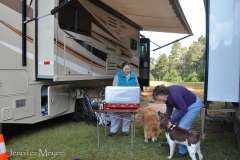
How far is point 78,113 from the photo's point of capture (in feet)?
17.1

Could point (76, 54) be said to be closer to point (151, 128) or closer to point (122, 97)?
point (122, 97)

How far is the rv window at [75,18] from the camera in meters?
4.24

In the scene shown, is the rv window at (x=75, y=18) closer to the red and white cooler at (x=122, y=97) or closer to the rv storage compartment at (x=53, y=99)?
the rv storage compartment at (x=53, y=99)

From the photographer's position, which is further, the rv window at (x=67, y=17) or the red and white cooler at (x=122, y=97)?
the rv window at (x=67, y=17)

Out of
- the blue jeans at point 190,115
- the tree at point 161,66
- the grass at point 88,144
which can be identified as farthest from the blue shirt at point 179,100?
the tree at point 161,66

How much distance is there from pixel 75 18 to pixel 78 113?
210 centimetres

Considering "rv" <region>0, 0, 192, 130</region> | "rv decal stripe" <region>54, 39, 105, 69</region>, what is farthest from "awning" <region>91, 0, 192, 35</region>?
"rv decal stripe" <region>54, 39, 105, 69</region>

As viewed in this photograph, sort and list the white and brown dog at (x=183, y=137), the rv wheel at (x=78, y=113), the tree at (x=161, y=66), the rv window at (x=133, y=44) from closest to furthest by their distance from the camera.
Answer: the white and brown dog at (x=183, y=137), the rv wheel at (x=78, y=113), the rv window at (x=133, y=44), the tree at (x=161, y=66)

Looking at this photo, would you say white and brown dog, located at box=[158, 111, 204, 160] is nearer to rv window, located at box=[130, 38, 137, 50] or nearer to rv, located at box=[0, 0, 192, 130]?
rv, located at box=[0, 0, 192, 130]

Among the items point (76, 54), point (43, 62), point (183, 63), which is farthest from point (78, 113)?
point (183, 63)

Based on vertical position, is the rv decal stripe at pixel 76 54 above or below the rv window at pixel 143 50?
below

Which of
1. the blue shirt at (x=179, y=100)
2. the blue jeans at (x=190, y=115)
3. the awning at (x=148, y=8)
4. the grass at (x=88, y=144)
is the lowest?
the grass at (x=88, y=144)

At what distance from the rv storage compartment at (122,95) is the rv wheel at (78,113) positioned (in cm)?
181

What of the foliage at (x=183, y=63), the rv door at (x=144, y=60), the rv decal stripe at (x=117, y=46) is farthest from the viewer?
the foliage at (x=183, y=63)
